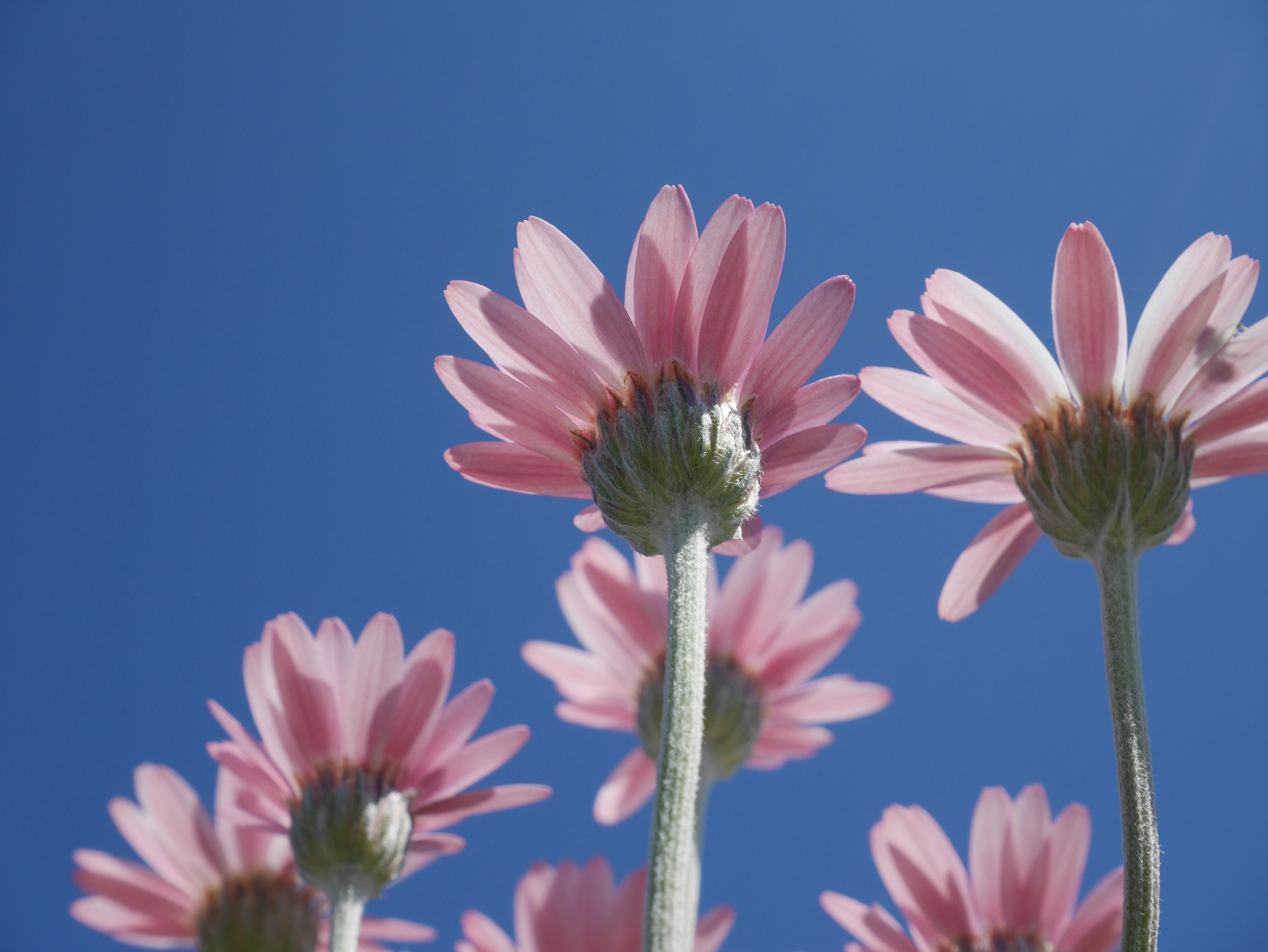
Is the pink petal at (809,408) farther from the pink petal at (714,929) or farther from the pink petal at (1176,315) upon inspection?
the pink petal at (714,929)

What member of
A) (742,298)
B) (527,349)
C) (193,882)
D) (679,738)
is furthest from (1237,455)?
(193,882)

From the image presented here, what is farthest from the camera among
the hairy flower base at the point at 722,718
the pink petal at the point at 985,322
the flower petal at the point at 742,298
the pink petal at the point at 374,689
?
the hairy flower base at the point at 722,718

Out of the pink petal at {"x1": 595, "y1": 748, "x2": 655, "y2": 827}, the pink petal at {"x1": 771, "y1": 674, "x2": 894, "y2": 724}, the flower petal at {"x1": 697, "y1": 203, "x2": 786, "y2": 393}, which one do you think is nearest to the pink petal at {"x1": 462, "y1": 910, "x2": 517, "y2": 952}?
the pink petal at {"x1": 595, "y1": 748, "x2": 655, "y2": 827}

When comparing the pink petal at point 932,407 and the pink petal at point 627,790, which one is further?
the pink petal at point 627,790

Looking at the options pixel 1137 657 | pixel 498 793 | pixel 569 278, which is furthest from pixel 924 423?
pixel 498 793

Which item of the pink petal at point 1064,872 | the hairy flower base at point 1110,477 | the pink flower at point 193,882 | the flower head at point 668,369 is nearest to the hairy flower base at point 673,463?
the flower head at point 668,369

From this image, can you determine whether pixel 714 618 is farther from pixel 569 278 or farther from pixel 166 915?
pixel 166 915

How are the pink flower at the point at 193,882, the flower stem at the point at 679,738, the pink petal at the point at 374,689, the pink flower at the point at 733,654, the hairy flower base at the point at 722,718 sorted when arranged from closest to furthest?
the flower stem at the point at 679,738 < the pink petal at the point at 374,689 < the pink flower at the point at 193,882 < the hairy flower base at the point at 722,718 < the pink flower at the point at 733,654

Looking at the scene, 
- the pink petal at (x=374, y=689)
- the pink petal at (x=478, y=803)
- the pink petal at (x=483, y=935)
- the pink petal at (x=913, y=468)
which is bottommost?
the pink petal at (x=483, y=935)
